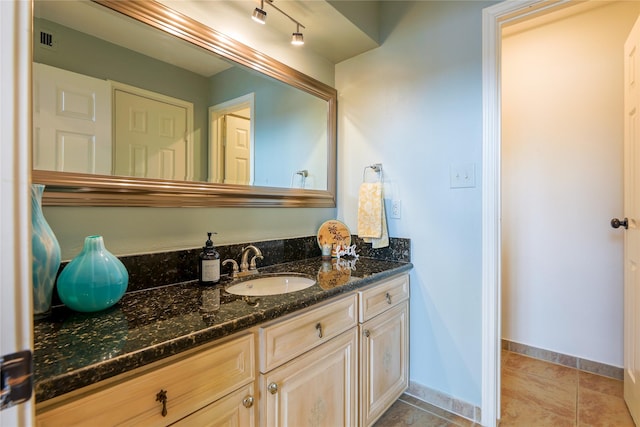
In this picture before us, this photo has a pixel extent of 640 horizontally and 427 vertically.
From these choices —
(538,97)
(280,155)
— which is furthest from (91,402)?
(538,97)

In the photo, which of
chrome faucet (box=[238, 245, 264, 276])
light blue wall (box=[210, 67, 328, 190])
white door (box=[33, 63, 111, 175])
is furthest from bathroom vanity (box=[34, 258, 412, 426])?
light blue wall (box=[210, 67, 328, 190])

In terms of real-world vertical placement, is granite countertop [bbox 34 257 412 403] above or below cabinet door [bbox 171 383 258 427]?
above

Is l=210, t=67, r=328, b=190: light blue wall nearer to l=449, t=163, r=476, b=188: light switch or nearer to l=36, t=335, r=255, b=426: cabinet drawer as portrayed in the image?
l=449, t=163, r=476, b=188: light switch

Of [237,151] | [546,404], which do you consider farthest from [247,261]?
[546,404]

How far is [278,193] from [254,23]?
0.89 meters

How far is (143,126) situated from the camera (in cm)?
118

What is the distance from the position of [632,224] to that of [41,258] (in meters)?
2.42

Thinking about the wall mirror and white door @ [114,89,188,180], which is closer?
the wall mirror

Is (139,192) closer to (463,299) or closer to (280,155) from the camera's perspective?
(280,155)

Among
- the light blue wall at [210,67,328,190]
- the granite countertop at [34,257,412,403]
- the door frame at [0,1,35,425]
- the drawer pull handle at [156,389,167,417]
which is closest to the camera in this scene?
the door frame at [0,1,35,425]

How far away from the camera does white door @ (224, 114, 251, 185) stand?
1470 millimetres

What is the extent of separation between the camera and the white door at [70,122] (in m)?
0.96

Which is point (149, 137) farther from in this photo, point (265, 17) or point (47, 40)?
point (265, 17)

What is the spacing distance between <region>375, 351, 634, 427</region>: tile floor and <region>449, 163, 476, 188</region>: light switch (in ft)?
4.03
